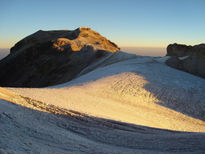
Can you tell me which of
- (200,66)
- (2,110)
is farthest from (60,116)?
(200,66)

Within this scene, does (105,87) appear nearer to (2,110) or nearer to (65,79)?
(2,110)

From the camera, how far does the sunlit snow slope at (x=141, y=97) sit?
744 cm

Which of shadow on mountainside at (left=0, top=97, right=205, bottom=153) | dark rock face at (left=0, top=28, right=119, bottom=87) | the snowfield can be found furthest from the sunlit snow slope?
dark rock face at (left=0, top=28, right=119, bottom=87)

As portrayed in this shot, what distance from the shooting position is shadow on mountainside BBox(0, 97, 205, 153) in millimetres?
3305

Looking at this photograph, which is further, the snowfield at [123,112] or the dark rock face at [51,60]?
the dark rock face at [51,60]

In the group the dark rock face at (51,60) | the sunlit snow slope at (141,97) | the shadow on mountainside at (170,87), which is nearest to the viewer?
the sunlit snow slope at (141,97)

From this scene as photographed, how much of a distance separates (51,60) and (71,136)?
19937 millimetres

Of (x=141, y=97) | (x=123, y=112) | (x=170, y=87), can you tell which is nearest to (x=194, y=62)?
(x=170, y=87)

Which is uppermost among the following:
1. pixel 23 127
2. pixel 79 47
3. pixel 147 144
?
pixel 79 47

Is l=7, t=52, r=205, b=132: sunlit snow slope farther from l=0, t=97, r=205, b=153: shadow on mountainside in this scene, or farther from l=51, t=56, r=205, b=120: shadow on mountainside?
l=0, t=97, r=205, b=153: shadow on mountainside

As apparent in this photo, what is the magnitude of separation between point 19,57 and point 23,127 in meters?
23.7

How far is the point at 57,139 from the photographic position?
372cm

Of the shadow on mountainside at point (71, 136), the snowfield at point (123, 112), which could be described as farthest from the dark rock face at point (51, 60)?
the shadow on mountainside at point (71, 136)

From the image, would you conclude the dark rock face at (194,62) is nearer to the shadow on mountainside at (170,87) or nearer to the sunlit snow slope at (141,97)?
the shadow on mountainside at (170,87)
